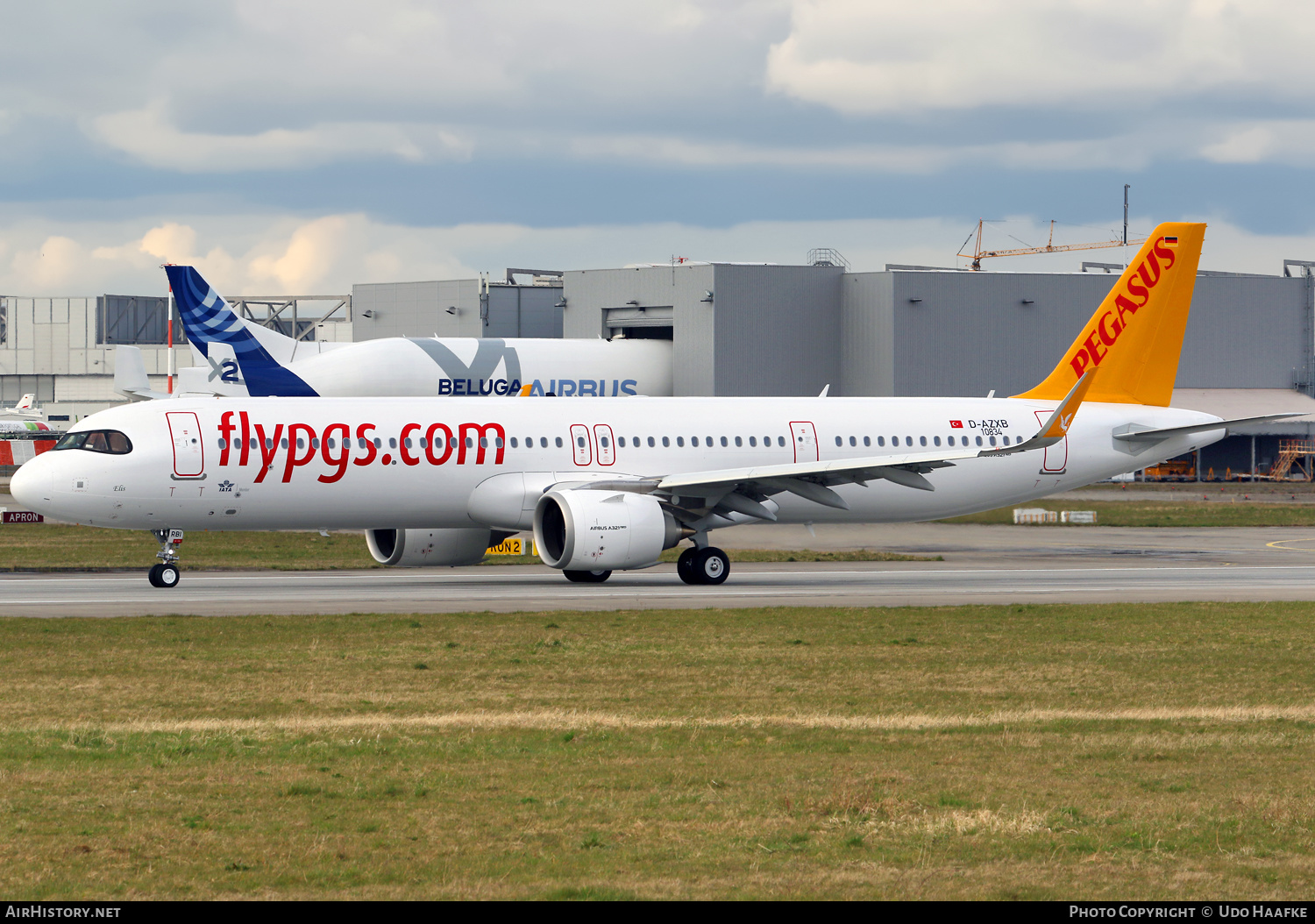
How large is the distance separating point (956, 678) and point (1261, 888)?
1039 centimetres

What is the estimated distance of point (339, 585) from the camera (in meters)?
35.8

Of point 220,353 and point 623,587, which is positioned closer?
point 623,587

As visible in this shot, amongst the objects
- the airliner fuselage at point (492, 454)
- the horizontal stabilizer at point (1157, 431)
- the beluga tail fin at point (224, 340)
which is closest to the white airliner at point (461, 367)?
the beluga tail fin at point (224, 340)

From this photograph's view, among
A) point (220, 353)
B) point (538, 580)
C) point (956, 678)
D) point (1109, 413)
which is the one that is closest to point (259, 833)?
point (956, 678)

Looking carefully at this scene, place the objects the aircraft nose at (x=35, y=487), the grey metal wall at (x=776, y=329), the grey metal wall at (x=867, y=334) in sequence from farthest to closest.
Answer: the grey metal wall at (x=867, y=334), the grey metal wall at (x=776, y=329), the aircraft nose at (x=35, y=487)

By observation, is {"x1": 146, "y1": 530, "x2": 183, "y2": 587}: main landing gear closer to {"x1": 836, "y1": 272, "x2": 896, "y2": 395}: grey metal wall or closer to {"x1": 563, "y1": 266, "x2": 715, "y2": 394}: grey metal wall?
{"x1": 563, "y1": 266, "x2": 715, "y2": 394}: grey metal wall

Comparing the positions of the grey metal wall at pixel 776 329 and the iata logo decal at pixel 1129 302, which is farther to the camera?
the grey metal wall at pixel 776 329

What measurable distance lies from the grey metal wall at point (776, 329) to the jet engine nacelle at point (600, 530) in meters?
49.5

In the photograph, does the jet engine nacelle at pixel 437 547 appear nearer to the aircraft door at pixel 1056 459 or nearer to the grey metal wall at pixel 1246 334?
the aircraft door at pixel 1056 459

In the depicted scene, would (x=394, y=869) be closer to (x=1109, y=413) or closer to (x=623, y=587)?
(x=623, y=587)

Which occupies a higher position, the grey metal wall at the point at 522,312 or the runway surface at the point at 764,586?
the grey metal wall at the point at 522,312

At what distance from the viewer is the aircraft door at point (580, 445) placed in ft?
122

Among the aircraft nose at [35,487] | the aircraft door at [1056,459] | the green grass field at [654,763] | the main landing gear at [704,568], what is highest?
the aircraft door at [1056,459]

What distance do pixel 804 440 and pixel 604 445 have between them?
529 cm
